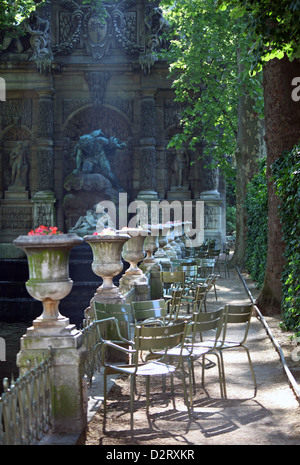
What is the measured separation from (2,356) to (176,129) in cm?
1956

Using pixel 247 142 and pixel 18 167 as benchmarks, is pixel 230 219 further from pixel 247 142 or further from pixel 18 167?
pixel 247 142

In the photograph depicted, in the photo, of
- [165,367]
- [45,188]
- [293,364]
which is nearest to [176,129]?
[45,188]

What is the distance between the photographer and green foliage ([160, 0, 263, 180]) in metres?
23.6

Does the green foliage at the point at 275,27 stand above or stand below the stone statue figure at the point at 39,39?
below

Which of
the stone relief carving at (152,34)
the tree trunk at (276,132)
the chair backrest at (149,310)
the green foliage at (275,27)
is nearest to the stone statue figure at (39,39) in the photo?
the stone relief carving at (152,34)

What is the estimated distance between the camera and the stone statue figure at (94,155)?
2778 cm

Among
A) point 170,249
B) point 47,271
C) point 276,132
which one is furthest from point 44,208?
point 47,271

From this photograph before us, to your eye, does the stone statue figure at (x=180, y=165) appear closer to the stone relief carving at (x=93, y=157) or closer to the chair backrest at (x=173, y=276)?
the stone relief carving at (x=93, y=157)

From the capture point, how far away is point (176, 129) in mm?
29297

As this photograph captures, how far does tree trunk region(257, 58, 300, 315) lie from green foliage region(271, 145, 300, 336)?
157cm

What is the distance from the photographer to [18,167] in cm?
2877

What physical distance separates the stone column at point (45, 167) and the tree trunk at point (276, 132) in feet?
55.0

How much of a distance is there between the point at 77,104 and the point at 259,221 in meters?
14.6
